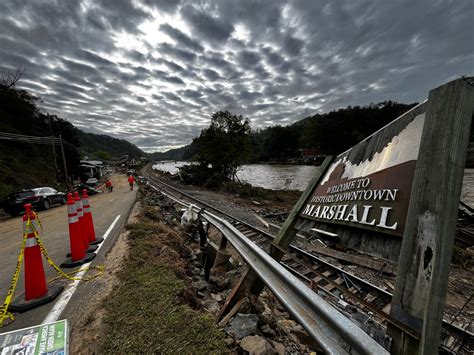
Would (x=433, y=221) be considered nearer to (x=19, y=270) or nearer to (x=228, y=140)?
(x=19, y=270)

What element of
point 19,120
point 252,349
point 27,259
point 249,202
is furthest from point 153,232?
point 19,120

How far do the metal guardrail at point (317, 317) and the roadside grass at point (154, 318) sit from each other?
744 mm

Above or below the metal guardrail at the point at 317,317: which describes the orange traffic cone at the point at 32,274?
below

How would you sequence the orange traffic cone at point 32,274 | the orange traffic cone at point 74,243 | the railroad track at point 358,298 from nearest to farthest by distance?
1. the railroad track at point 358,298
2. the orange traffic cone at point 32,274
3. the orange traffic cone at point 74,243

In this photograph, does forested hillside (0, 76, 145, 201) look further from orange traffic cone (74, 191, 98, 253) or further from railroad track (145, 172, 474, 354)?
railroad track (145, 172, 474, 354)

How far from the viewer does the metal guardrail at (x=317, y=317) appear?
1.25m

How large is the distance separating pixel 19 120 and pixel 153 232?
46.2 metres

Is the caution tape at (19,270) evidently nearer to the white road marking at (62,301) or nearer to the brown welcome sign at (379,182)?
the white road marking at (62,301)

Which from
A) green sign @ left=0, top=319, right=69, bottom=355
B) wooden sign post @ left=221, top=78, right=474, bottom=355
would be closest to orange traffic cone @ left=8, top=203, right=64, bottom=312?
green sign @ left=0, top=319, right=69, bottom=355

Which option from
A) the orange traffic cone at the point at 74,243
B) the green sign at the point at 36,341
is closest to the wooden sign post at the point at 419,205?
the green sign at the point at 36,341

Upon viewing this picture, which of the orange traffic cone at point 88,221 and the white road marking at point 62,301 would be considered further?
the orange traffic cone at point 88,221

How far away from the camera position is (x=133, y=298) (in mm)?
2830

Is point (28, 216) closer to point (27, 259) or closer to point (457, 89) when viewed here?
point (27, 259)

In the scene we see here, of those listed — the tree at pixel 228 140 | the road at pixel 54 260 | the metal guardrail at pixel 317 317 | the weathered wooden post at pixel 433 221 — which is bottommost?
the road at pixel 54 260
